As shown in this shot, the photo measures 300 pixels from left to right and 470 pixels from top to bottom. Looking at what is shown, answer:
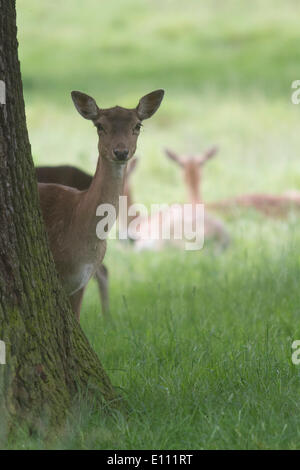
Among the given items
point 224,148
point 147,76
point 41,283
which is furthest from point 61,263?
point 147,76

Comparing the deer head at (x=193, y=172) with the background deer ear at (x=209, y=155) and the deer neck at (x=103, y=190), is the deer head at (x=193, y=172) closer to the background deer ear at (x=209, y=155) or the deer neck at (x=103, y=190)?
the background deer ear at (x=209, y=155)

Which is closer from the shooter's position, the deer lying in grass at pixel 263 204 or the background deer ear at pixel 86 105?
the background deer ear at pixel 86 105

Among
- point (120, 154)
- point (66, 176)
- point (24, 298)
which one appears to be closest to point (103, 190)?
point (120, 154)

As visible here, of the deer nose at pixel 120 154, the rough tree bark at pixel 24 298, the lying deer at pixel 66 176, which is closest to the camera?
the rough tree bark at pixel 24 298

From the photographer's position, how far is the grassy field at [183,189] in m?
4.20

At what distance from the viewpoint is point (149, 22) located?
86.9 feet

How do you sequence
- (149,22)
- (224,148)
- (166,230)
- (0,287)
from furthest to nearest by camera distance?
(149,22), (224,148), (166,230), (0,287)

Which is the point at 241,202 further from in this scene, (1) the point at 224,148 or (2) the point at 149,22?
(2) the point at 149,22

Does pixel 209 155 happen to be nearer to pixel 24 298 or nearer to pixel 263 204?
pixel 263 204

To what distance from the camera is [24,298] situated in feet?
13.5

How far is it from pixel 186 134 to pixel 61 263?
1083cm

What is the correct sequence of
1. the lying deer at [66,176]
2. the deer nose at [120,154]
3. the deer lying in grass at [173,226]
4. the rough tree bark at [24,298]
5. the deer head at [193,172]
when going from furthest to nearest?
the deer head at [193,172] → the deer lying in grass at [173,226] → the lying deer at [66,176] → the deer nose at [120,154] → the rough tree bark at [24,298]

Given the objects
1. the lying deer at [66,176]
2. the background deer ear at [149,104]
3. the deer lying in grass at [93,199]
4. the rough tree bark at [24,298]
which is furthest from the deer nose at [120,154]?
the lying deer at [66,176]

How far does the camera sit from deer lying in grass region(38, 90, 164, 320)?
545 cm
